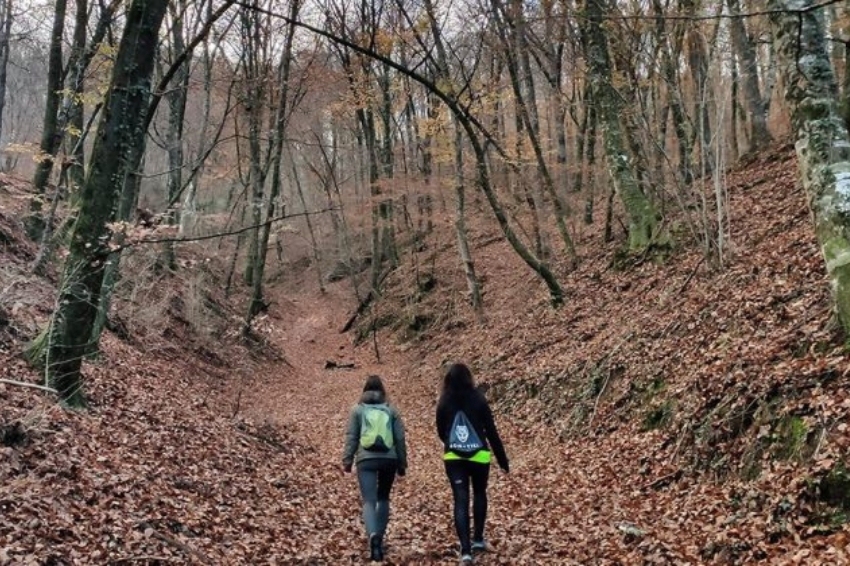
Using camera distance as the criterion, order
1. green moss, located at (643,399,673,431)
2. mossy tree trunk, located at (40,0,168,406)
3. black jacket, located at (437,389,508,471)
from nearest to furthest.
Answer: black jacket, located at (437,389,508,471) → mossy tree trunk, located at (40,0,168,406) → green moss, located at (643,399,673,431)

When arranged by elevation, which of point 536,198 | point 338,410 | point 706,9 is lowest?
point 338,410

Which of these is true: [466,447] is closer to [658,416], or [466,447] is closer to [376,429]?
[376,429]

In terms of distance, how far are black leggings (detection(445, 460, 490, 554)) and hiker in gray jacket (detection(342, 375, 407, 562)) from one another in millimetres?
622

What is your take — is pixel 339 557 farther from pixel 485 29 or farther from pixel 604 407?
pixel 485 29

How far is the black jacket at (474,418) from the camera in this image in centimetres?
641

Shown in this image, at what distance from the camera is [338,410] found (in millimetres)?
16344

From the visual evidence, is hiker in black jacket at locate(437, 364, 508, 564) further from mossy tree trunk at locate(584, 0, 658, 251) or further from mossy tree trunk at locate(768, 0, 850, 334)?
mossy tree trunk at locate(584, 0, 658, 251)

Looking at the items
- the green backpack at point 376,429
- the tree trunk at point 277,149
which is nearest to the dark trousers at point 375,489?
the green backpack at point 376,429

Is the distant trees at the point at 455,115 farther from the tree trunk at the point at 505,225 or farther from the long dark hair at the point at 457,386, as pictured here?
the long dark hair at the point at 457,386

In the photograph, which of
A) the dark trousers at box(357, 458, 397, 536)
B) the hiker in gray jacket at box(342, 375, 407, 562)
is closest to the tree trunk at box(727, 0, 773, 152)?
the hiker in gray jacket at box(342, 375, 407, 562)

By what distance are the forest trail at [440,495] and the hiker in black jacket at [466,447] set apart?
1.35 feet

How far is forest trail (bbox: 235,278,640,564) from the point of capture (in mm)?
6715

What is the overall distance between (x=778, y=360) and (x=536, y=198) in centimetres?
1434

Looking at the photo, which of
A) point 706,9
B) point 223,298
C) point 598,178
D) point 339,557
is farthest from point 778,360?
point 223,298
